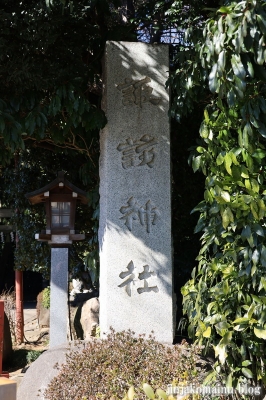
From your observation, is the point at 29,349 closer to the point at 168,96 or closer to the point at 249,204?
the point at 168,96

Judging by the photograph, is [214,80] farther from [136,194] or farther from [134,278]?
[134,278]

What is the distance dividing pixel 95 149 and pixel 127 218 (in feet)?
4.79

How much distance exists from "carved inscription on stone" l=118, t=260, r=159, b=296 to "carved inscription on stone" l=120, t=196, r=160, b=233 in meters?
0.32

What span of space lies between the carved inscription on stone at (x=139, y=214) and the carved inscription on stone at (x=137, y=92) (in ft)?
2.77

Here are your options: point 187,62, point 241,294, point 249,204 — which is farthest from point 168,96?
point 241,294

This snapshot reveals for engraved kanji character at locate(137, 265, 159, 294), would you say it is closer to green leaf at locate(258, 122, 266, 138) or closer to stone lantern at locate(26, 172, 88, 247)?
green leaf at locate(258, 122, 266, 138)

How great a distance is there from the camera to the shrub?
340 cm

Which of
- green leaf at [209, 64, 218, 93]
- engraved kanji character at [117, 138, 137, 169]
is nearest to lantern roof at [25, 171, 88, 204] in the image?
engraved kanji character at [117, 138, 137, 169]

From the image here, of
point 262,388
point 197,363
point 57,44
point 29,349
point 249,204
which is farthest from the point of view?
point 29,349

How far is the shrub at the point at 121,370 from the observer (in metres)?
3.40

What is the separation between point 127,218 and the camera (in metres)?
4.55

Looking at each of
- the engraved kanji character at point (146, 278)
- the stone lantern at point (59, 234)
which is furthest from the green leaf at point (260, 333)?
the stone lantern at point (59, 234)

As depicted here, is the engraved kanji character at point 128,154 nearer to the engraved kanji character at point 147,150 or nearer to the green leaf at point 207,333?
the engraved kanji character at point 147,150

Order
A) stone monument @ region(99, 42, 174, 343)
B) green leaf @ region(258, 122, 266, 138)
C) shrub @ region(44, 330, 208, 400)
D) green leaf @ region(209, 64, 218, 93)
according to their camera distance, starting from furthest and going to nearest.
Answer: stone monument @ region(99, 42, 174, 343) → shrub @ region(44, 330, 208, 400) → green leaf @ region(258, 122, 266, 138) → green leaf @ region(209, 64, 218, 93)
